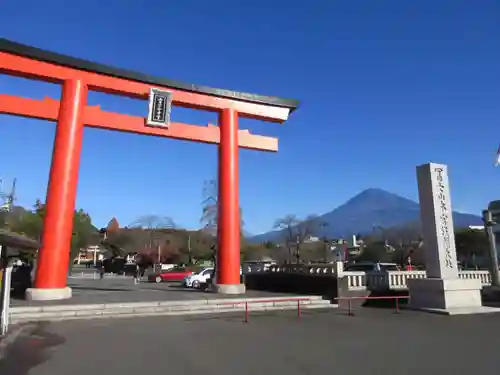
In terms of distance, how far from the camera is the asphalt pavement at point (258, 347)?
5.64 meters

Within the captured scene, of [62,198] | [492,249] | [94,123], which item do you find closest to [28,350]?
[62,198]

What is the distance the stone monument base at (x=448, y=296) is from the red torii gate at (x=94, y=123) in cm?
667

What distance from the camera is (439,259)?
41.7 feet

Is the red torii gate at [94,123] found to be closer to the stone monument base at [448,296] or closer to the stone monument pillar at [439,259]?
the stone monument base at [448,296]

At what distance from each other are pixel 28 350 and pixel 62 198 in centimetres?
773

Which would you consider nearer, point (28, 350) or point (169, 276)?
point (28, 350)

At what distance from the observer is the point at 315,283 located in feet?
51.2

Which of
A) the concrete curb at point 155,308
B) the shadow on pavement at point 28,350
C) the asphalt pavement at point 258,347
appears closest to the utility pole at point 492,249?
the asphalt pavement at point 258,347

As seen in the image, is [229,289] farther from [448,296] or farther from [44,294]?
[448,296]

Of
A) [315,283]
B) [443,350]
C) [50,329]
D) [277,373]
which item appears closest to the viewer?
[277,373]

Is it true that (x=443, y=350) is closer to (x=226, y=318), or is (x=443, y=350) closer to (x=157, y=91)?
(x=226, y=318)

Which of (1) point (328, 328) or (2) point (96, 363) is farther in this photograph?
(1) point (328, 328)

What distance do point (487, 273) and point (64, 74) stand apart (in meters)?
19.2

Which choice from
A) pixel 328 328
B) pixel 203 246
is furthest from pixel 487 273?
pixel 203 246
